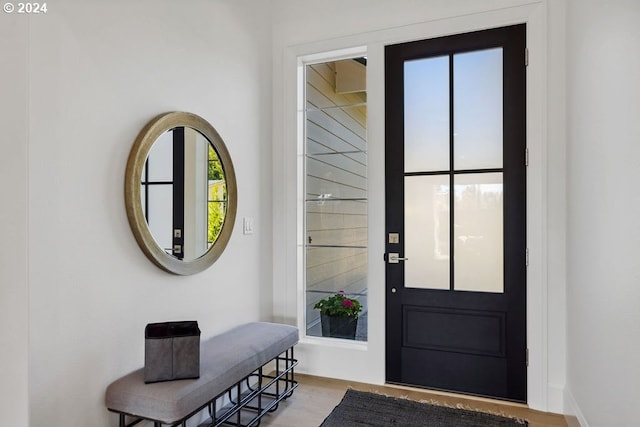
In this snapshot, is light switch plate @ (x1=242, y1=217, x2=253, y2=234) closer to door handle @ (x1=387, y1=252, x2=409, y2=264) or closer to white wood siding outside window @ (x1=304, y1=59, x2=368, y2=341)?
white wood siding outside window @ (x1=304, y1=59, x2=368, y2=341)

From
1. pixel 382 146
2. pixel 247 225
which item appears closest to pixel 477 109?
pixel 382 146

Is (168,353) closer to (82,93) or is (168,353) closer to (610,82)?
(82,93)

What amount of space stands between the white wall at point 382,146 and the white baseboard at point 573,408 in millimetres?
68

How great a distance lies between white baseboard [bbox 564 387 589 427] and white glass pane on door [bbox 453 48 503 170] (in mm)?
1397

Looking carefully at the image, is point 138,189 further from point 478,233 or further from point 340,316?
point 478,233

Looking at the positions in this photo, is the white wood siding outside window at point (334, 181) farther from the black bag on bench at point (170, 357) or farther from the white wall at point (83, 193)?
the black bag on bench at point (170, 357)

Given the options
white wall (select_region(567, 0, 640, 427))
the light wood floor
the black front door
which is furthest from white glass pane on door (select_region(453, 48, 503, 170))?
the light wood floor

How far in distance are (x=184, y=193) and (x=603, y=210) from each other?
6.48 ft

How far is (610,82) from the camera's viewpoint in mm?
1671

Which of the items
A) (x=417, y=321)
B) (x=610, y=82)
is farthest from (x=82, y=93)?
(x=417, y=321)

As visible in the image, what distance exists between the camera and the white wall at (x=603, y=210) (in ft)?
4.81

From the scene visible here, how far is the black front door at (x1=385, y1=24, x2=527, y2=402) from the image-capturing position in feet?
8.40

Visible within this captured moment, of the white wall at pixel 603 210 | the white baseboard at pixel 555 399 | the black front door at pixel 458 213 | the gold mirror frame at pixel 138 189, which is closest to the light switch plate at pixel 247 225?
the gold mirror frame at pixel 138 189

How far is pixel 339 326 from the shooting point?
9.96ft
